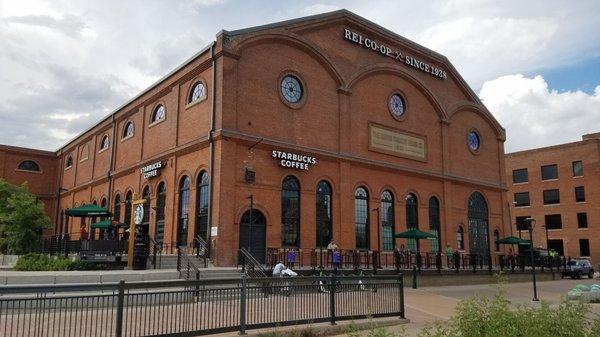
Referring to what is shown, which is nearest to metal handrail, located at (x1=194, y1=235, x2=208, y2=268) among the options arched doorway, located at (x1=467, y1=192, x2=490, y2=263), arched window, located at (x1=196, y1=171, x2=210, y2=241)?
arched window, located at (x1=196, y1=171, x2=210, y2=241)

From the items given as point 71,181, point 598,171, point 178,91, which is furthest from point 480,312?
point 598,171

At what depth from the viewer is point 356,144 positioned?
2762 centimetres

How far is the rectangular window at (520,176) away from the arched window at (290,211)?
1700 inches

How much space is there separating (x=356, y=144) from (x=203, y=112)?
8.49 m

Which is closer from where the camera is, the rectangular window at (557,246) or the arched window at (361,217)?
the arched window at (361,217)

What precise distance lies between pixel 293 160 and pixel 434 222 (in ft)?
38.1

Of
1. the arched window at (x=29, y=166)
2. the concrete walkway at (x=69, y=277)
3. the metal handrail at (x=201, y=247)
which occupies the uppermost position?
the arched window at (x=29, y=166)

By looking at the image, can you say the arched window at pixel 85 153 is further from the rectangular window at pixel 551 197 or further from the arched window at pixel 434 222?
the rectangular window at pixel 551 197

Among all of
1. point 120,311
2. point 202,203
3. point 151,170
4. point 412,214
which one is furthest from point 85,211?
point 412,214

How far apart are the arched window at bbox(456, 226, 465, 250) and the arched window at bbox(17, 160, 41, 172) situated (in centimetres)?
3545

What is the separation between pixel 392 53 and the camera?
102 feet

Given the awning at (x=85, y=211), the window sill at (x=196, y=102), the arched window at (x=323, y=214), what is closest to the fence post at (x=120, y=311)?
the window sill at (x=196, y=102)

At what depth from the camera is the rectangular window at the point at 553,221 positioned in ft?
182

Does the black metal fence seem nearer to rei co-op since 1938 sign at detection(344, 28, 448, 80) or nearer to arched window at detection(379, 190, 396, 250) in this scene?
arched window at detection(379, 190, 396, 250)
